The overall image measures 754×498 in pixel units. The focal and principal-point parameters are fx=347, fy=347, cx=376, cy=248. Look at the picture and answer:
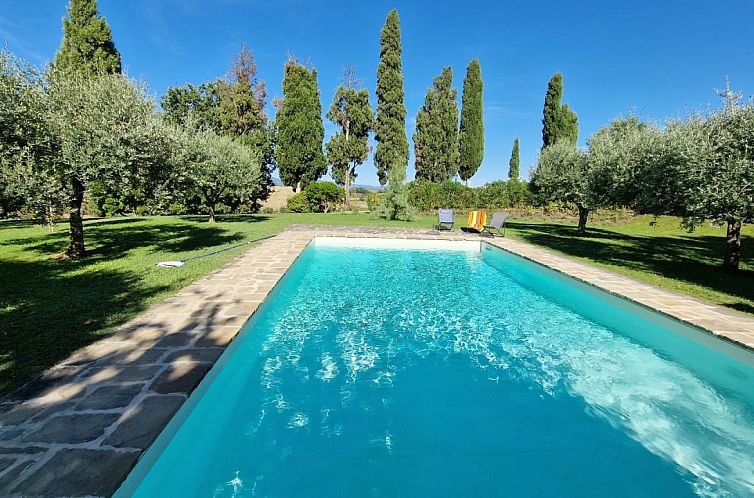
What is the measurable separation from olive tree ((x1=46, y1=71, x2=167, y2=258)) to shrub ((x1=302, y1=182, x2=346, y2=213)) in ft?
61.7

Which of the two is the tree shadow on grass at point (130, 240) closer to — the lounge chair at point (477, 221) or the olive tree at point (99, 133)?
the olive tree at point (99, 133)

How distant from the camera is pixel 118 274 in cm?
694

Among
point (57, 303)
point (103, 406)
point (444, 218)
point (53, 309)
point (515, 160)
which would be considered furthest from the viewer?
point (515, 160)

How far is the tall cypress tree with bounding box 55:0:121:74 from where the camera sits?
58.9ft

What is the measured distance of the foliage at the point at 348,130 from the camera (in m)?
28.6

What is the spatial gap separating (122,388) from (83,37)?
2341cm

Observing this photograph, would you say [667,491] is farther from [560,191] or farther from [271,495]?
[560,191]

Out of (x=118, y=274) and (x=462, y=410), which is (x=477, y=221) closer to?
(x=462, y=410)

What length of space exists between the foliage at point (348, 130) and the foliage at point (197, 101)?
33.2ft

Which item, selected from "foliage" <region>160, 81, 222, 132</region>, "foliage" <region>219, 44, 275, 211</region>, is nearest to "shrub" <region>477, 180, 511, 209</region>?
"foliage" <region>219, 44, 275, 211</region>

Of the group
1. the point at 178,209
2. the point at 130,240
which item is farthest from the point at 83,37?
the point at 130,240

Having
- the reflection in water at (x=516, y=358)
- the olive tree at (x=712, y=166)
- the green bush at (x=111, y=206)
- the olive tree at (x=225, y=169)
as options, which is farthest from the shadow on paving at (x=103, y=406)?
the green bush at (x=111, y=206)

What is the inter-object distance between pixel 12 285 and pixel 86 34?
62.6ft

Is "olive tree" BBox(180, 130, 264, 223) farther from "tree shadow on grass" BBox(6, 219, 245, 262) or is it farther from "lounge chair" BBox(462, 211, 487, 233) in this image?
"lounge chair" BBox(462, 211, 487, 233)
